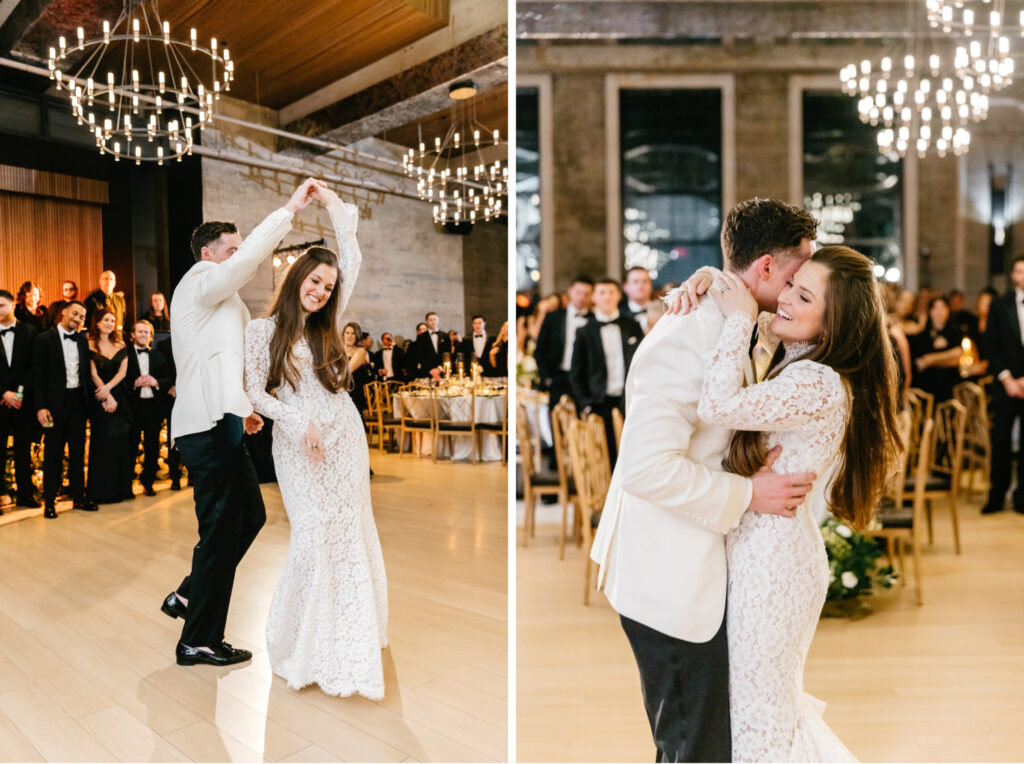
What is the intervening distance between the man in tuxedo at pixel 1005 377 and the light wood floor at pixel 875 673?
140 cm

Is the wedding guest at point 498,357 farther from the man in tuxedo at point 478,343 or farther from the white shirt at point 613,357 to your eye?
the white shirt at point 613,357

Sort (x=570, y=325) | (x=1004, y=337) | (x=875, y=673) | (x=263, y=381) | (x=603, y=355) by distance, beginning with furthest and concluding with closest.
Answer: (x=570, y=325) < (x=603, y=355) < (x=1004, y=337) < (x=875, y=673) < (x=263, y=381)

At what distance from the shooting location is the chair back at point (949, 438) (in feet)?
15.7

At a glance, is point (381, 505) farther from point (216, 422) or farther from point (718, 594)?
point (718, 594)

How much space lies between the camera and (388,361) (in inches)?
115

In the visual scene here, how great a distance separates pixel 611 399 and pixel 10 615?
162 inches

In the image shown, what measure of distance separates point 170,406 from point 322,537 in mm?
722

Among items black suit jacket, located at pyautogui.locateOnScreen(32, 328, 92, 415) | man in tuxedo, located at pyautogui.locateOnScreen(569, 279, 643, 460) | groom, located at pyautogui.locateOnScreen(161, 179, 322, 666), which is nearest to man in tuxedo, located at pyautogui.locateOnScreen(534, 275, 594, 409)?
man in tuxedo, located at pyautogui.locateOnScreen(569, 279, 643, 460)

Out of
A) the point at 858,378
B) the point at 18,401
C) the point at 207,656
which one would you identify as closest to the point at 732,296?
the point at 858,378

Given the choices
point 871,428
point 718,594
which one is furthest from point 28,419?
point 871,428

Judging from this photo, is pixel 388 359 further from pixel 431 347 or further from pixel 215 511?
pixel 215 511

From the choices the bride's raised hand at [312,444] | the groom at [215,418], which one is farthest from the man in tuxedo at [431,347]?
the groom at [215,418]

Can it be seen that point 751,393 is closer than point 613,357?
Yes

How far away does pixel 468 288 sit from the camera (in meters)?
3.03
